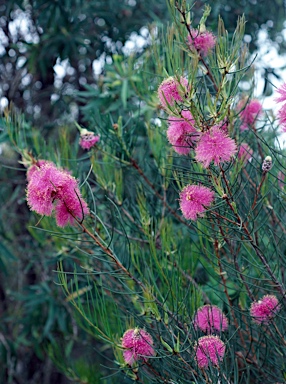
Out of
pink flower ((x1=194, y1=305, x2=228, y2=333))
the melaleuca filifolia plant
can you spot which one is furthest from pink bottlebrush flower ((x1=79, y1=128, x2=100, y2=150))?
pink flower ((x1=194, y1=305, x2=228, y2=333))

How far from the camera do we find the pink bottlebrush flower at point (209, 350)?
802 mm

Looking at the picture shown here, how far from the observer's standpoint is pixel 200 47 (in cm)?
91

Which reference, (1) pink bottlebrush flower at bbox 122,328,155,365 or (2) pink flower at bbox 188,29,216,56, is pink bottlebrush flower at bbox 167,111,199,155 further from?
(1) pink bottlebrush flower at bbox 122,328,155,365

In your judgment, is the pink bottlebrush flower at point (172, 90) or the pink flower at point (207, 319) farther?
the pink flower at point (207, 319)

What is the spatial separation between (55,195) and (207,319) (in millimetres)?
341

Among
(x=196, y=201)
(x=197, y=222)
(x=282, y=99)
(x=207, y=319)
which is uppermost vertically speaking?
(x=282, y=99)

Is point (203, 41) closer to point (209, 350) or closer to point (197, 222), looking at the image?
point (197, 222)

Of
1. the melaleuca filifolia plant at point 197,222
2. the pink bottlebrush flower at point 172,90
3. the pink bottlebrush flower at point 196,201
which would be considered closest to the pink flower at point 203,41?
the melaleuca filifolia plant at point 197,222

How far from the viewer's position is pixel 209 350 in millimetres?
808

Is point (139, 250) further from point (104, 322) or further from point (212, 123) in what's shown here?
point (212, 123)

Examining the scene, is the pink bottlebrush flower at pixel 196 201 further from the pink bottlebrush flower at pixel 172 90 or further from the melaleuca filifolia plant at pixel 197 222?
the pink bottlebrush flower at pixel 172 90

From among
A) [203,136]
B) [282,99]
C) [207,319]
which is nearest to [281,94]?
[282,99]

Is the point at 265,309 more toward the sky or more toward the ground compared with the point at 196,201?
more toward the ground

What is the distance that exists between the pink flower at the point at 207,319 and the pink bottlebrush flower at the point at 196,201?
206mm
